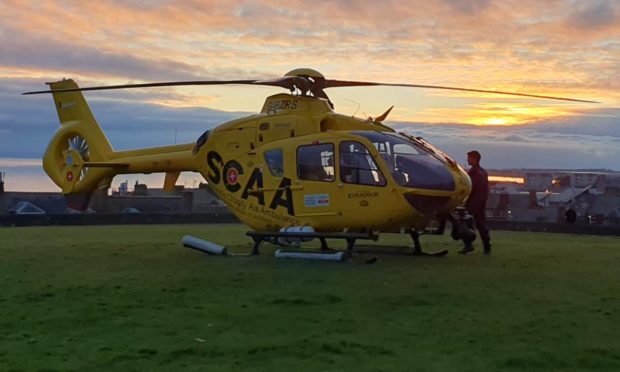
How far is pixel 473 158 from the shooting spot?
1262 cm

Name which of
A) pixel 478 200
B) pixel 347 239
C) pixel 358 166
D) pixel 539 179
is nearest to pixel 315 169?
pixel 358 166

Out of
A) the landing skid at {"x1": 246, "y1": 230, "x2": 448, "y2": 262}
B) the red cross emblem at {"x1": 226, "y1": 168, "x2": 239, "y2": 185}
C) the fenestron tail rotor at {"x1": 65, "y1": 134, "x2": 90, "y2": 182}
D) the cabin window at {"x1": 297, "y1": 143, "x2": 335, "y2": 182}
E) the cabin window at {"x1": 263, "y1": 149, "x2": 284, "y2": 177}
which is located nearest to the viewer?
the landing skid at {"x1": 246, "y1": 230, "x2": 448, "y2": 262}

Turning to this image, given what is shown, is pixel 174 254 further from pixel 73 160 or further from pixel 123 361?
pixel 123 361

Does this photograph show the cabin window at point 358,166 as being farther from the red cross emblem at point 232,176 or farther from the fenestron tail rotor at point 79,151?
the fenestron tail rotor at point 79,151

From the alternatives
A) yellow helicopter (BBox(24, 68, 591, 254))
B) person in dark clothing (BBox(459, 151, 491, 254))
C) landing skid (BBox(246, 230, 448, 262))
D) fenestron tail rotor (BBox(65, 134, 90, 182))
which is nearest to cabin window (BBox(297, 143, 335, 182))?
yellow helicopter (BBox(24, 68, 591, 254))

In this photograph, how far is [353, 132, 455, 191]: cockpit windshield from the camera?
1055cm

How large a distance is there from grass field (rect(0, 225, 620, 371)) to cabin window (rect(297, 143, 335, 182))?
4.70 ft

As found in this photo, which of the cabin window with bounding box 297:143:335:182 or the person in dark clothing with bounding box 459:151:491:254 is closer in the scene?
the cabin window with bounding box 297:143:335:182

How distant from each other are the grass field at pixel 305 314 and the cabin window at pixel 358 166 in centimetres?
122

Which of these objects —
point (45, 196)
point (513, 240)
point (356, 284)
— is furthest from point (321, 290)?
point (45, 196)

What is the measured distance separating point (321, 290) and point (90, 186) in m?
9.07

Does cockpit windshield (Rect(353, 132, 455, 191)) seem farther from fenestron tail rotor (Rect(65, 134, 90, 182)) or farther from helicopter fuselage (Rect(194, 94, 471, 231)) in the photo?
fenestron tail rotor (Rect(65, 134, 90, 182))

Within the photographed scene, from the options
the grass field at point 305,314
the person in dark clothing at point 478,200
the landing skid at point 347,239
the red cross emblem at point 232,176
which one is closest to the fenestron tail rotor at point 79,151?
the red cross emblem at point 232,176

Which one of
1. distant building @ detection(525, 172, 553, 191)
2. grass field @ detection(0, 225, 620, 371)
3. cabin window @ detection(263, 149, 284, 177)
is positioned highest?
distant building @ detection(525, 172, 553, 191)
